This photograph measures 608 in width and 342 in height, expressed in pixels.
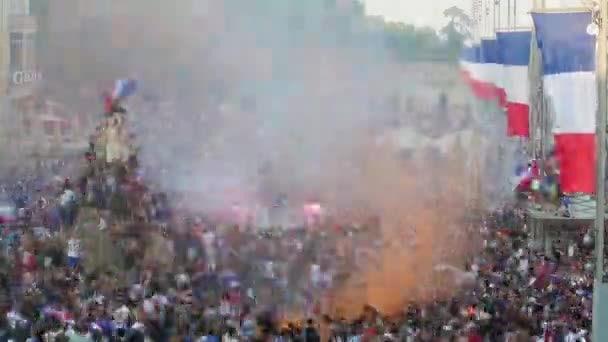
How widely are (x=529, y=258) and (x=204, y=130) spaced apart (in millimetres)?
4417

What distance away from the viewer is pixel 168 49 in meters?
14.5

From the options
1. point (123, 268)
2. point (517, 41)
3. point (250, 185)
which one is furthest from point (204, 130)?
point (517, 41)

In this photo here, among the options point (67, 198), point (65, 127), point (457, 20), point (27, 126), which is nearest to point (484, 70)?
point (457, 20)

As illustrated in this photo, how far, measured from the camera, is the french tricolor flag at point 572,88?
9.46m

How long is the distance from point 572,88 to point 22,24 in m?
8.44

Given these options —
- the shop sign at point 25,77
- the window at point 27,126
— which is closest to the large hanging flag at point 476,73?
the shop sign at point 25,77

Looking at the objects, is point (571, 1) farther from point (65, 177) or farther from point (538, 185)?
point (65, 177)

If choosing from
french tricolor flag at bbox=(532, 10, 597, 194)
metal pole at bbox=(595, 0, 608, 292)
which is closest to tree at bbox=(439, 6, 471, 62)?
french tricolor flag at bbox=(532, 10, 597, 194)

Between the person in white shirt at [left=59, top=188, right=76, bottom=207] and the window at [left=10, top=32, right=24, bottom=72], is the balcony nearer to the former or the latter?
the window at [left=10, top=32, right=24, bottom=72]

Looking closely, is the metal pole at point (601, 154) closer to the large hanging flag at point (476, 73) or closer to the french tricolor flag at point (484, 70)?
the french tricolor flag at point (484, 70)

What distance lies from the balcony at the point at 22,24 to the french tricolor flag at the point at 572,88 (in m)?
7.72

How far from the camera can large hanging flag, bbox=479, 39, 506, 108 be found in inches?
586

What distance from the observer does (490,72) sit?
15234mm

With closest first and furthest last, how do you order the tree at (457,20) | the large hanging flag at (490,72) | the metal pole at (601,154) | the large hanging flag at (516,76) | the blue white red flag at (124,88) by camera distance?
the metal pole at (601,154) → the large hanging flag at (516,76) → the blue white red flag at (124,88) → the large hanging flag at (490,72) → the tree at (457,20)
